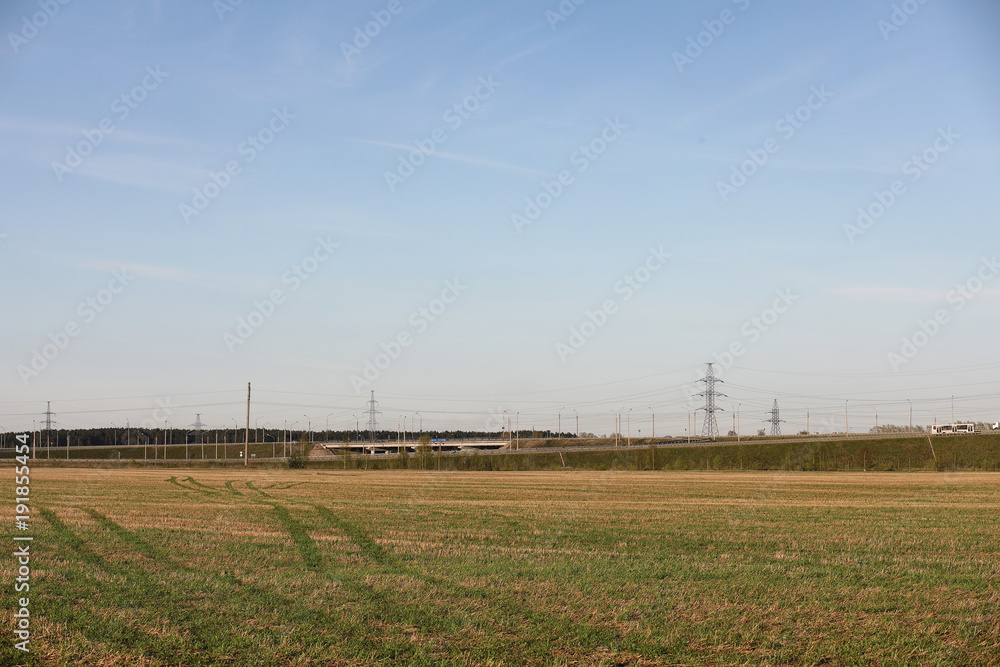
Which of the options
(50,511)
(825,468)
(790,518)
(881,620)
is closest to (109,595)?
(881,620)

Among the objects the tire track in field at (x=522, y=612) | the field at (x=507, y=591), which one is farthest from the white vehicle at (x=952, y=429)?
the tire track in field at (x=522, y=612)

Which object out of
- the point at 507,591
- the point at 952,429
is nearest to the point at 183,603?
the point at 507,591

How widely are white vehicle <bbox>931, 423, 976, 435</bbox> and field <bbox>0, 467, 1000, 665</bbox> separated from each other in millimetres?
147925

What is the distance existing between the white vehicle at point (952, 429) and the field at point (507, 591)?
148 metres

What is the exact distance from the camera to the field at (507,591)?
10.0 meters

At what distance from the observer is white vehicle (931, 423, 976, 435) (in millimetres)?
154325

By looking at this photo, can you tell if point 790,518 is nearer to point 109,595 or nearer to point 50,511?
point 109,595

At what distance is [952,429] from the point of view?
15738 centimetres

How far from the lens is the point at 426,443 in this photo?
119 m

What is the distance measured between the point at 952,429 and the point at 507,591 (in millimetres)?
170653

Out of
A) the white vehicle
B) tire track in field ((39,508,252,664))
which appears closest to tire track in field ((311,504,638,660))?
tire track in field ((39,508,252,664))

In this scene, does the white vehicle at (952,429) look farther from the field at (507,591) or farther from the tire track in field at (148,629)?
the tire track in field at (148,629)

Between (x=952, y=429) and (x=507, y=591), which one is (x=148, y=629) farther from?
(x=952, y=429)

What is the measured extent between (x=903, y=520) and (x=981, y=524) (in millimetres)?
2311
